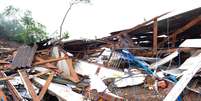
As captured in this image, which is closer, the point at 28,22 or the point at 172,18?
the point at 172,18

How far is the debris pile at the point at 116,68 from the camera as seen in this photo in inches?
229

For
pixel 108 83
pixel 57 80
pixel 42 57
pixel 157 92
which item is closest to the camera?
pixel 157 92

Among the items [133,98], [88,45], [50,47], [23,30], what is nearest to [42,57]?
[50,47]

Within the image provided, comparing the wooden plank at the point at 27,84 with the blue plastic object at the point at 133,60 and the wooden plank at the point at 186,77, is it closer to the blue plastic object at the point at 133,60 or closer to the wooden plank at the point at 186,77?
the blue plastic object at the point at 133,60

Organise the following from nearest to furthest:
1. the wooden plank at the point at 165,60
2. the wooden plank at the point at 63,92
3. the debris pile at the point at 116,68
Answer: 1. the debris pile at the point at 116,68
2. the wooden plank at the point at 63,92
3. the wooden plank at the point at 165,60

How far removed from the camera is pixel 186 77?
5.34m

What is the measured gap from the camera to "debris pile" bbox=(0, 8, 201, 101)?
19.0 feet

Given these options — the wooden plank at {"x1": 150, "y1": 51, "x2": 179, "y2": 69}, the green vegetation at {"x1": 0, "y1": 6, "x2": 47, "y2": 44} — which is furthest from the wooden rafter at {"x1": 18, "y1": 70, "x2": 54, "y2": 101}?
the green vegetation at {"x1": 0, "y1": 6, "x2": 47, "y2": 44}

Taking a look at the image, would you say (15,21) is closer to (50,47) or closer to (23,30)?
(23,30)

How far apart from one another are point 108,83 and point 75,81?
0.93 metres

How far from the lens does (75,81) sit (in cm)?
704

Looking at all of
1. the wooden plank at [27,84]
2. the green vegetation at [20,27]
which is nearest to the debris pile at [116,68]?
the wooden plank at [27,84]

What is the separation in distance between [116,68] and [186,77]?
2202 mm

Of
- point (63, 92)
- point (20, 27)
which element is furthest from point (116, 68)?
point (20, 27)
